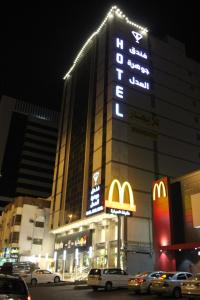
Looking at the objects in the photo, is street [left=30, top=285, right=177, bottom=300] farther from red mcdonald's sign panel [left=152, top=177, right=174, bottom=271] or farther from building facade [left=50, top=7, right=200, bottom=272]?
building facade [left=50, top=7, right=200, bottom=272]

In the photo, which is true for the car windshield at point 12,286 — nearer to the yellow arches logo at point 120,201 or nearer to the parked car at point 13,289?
the parked car at point 13,289

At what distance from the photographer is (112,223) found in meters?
46.4

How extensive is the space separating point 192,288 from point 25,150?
92.8 metres

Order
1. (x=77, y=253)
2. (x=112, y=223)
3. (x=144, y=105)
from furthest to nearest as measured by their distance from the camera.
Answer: (x=144, y=105)
(x=77, y=253)
(x=112, y=223)

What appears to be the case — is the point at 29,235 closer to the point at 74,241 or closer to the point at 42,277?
the point at 74,241

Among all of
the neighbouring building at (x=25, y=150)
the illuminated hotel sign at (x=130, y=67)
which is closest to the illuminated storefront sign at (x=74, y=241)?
the illuminated hotel sign at (x=130, y=67)

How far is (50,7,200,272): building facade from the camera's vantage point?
148 feet

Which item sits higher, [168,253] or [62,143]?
[62,143]

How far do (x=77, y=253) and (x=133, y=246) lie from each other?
11.9m

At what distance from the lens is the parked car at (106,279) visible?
27203 millimetres

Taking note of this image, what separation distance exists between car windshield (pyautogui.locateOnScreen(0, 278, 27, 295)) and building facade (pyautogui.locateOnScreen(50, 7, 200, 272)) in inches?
1114

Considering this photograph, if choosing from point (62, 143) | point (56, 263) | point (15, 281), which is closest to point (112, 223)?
point (56, 263)

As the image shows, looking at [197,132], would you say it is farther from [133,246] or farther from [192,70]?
[133,246]

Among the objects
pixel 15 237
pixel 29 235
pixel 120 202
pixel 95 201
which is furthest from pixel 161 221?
pixel 15 237
